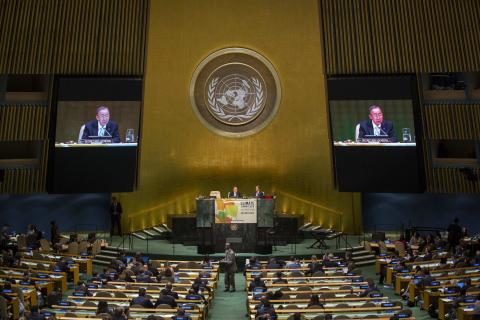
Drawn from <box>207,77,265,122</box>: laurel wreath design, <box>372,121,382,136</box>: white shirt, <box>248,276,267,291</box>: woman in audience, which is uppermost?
<box>207,77,265,122</box>: laurel wreath design

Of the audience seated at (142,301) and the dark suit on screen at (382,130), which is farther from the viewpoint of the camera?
the dark suit on screen at (382,130)

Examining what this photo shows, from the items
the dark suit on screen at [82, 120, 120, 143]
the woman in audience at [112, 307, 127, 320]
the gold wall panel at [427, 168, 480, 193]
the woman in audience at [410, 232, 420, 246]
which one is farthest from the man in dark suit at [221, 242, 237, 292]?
the gold wall panel at [427, 168, 480, 193]

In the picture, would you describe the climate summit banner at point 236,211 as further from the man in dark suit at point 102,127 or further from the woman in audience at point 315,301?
the woman in audience at point 315,301

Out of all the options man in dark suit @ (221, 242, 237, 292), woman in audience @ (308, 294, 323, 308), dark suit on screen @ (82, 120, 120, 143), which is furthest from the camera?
dark suit on screen @ (82, 120, 120, 143)

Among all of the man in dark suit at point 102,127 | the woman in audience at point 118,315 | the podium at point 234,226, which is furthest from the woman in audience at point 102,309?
the man in dark suit at point 102,127

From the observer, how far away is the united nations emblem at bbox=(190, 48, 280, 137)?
25391 mm

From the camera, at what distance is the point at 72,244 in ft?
67.3

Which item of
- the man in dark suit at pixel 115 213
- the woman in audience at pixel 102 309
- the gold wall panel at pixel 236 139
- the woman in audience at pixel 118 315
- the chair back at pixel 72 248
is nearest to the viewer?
the woman in audience at pixel 118 315

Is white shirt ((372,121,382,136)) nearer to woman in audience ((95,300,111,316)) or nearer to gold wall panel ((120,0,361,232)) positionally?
gold wall panel ((120,0,361,232))

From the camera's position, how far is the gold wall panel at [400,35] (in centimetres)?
2311

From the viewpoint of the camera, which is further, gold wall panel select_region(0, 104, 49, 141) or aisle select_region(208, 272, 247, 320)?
gold wall panel select_region(0, 104, 49, 141)

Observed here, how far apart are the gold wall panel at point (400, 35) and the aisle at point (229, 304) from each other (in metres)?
9.52

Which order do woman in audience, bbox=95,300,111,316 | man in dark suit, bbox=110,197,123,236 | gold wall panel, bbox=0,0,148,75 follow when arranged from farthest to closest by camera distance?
man in dark suit, bbox=110,197,123,236 < gold wall panel, bbox=0,0,148,75 < woman in audience, bbox=95,300,111,316

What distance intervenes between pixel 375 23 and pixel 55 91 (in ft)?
38.8
